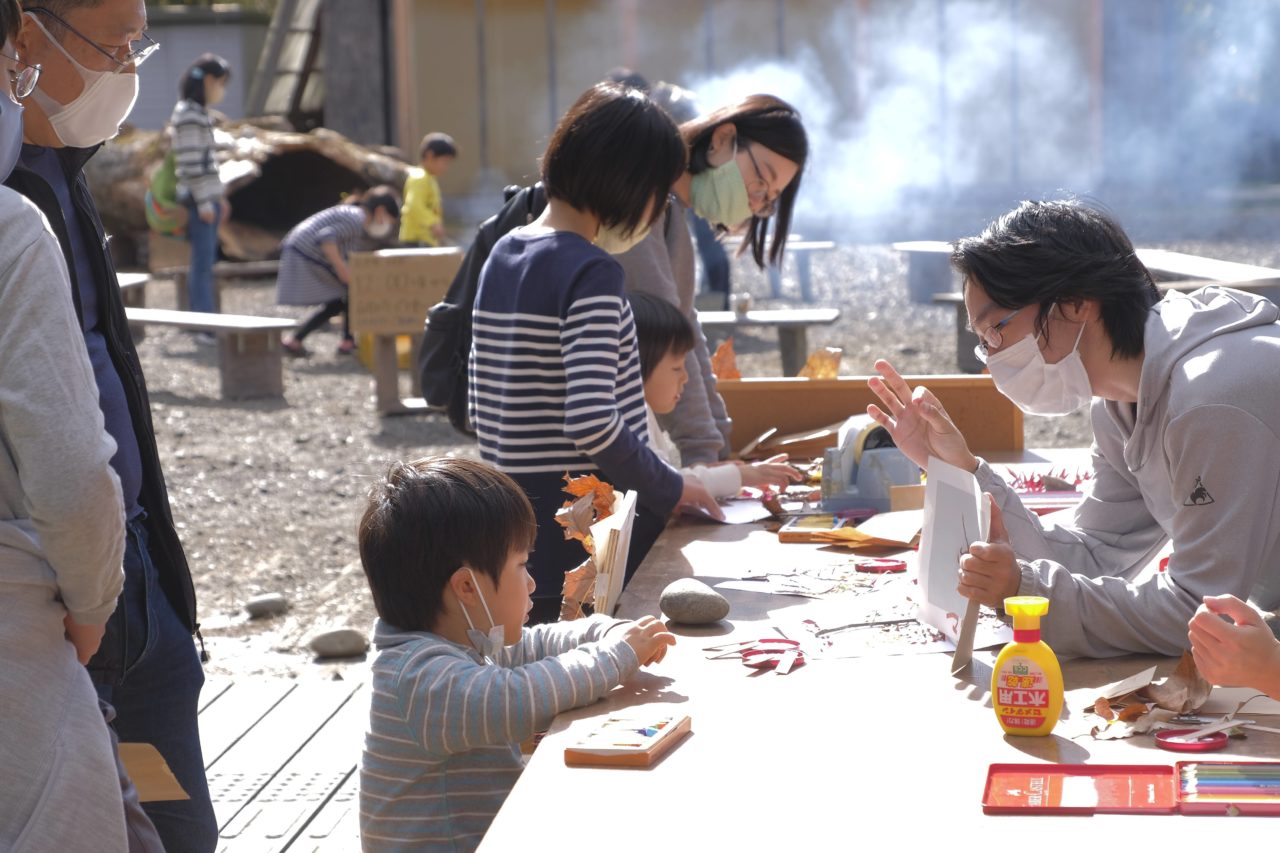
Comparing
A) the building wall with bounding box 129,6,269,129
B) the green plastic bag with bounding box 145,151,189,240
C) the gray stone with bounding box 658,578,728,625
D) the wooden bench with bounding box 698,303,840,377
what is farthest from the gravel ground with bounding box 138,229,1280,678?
the building wall with bounding box 129,6,269,129

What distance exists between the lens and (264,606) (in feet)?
18.0

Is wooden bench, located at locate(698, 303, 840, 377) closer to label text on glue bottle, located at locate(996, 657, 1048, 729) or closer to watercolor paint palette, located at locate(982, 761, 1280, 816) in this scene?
label text on glue bottle, located at locate(996, 657, 1048, 729)

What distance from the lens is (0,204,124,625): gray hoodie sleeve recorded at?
167 cm

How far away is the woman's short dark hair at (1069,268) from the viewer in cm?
233

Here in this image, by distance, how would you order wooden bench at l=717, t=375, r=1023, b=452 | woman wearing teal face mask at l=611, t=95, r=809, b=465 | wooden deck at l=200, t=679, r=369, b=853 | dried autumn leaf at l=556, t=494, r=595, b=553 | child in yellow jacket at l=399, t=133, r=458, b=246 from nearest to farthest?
dried autumn leaf at l=556, t=494, r=595, b=553, wooden deck at l=200, t=679, r=369, b=853, woman wearing teal face mask at l=611, t=95, r=809, b=465, wooden bench at l=717, t=375, r=1023, b=452, child in yellow jacket at l=399, t=133, r=458, b=246

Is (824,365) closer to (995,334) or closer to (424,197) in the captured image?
(995,334)

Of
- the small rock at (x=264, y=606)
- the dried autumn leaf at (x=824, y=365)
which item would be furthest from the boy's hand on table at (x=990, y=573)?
the small rock at (x=264, y=606)

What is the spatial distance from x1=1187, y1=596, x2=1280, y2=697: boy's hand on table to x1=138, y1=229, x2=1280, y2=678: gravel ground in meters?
3.31

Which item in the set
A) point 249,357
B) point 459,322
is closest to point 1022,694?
point 459,322

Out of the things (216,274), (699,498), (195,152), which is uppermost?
(195,152)

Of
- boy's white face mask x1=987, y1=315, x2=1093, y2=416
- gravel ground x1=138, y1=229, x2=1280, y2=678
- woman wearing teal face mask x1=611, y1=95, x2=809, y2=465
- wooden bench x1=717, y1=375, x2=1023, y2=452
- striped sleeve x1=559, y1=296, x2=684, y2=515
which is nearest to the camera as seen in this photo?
boy's white face mask x1=987, y1=315, x2=1093, y2=416

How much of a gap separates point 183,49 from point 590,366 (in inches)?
750

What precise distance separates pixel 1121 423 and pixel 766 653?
0.68 metres

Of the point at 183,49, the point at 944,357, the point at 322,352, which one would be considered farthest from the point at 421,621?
the point at 183,49
